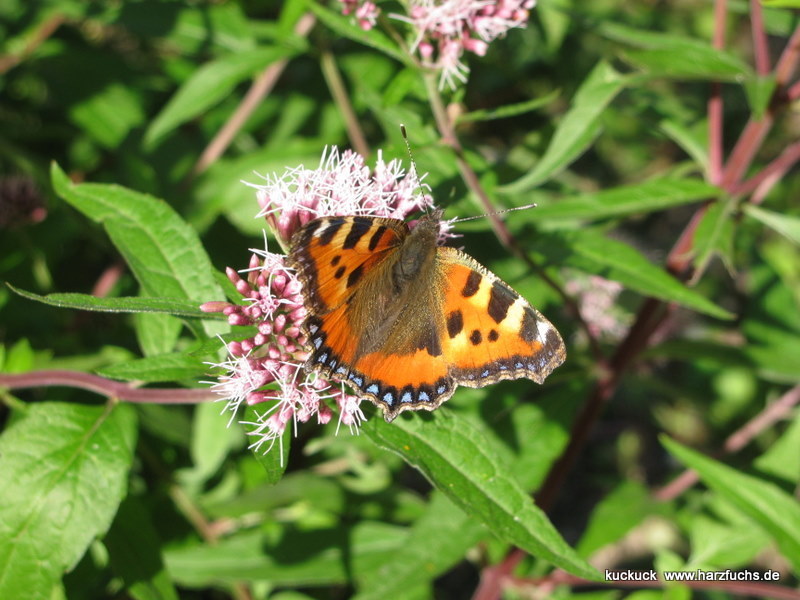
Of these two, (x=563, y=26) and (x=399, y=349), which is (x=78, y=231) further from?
(x=563, y=26)

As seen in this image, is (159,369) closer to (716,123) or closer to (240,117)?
(240,117)

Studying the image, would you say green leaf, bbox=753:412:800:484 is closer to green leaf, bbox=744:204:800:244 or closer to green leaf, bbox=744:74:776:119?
green leaf, bbox=744:204:800:244

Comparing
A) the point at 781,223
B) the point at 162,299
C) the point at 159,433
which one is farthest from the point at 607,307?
the point at 162,299

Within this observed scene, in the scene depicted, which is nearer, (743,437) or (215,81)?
(215,81)

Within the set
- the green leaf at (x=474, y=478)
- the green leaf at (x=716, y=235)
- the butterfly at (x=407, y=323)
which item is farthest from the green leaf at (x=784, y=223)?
the green leaf at (x=474, y=478)

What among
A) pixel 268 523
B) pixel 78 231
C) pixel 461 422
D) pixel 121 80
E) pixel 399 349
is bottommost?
pixel 268 523

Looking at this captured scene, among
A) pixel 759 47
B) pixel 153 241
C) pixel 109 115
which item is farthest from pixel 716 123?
pixel 109 115
